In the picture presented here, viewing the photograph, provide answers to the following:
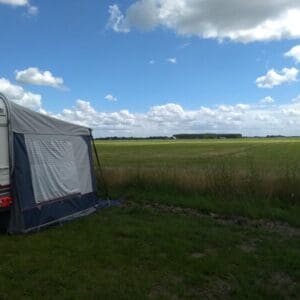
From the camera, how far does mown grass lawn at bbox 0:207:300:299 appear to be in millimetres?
5407

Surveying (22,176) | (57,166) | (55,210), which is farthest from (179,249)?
(57,166)

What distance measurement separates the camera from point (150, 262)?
660cm

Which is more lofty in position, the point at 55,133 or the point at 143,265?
the point at 55,133

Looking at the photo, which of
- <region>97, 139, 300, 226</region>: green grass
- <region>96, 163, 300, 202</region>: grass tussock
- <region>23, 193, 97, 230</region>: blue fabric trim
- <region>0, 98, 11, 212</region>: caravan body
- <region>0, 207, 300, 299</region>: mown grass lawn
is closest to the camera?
<region>0, 207, 300, 299</region>: mown grass lawn

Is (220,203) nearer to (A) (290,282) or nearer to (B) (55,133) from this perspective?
(B) (55,133)

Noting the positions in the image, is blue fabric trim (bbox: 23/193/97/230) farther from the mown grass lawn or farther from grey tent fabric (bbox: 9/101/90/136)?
grey tent fabric (bbox: 9/101/90/136)

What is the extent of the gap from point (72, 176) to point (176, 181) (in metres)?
3.53

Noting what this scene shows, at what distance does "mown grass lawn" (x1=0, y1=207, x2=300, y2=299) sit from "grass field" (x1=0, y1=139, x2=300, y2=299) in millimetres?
13

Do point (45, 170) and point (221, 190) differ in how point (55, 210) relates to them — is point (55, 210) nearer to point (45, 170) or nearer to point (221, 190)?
point (45, 170)

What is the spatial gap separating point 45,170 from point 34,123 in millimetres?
1057

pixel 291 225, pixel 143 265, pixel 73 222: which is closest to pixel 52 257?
pixel 143 265

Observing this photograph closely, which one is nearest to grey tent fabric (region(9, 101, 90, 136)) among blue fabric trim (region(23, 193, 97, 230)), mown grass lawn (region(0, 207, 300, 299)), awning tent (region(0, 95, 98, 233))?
awning tent (region(0, 95, 98, 233))

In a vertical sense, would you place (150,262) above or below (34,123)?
below

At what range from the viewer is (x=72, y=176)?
11383 mm
